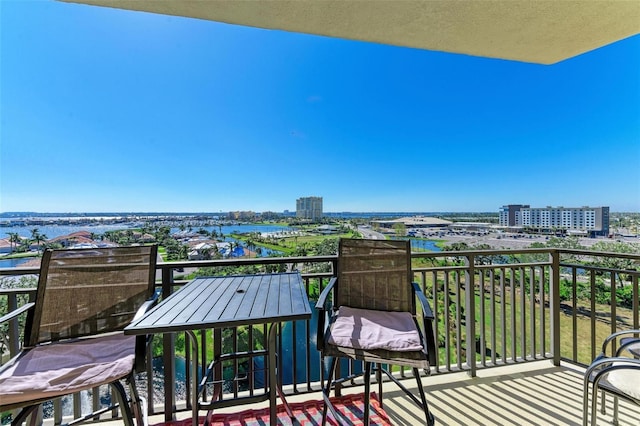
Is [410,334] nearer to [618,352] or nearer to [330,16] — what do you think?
[618,352]

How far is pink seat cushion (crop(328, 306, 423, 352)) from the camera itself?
4.98ft

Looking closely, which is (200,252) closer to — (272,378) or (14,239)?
(272,378)

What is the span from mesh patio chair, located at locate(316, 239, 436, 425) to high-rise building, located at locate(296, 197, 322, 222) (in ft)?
9.17

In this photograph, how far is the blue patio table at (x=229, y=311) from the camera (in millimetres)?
1206

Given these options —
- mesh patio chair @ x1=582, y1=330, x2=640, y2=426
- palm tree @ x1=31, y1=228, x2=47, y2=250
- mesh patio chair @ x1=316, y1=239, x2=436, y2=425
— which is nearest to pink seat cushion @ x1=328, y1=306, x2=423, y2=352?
mesh patio chair @ x1=316, y1=239, x2=436, y2=425

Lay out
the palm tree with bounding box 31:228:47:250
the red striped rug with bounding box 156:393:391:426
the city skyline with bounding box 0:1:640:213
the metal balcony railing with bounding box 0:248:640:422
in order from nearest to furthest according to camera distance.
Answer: the red striped rug with bounding box 156:393:391:426 → the metal balcony railing with bounding box 0:248:640:422 → the palm tree with bounding box 31:228:47:250 → the city skyline with bounding box 0:1:640:213

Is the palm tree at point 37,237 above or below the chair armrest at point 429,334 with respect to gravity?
above

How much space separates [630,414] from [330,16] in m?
4.01

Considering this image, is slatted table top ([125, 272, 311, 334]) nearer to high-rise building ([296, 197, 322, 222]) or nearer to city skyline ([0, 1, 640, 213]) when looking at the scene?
city skyline ([0, 1, 640, 213])

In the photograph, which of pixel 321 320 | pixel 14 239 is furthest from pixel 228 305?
pixel 14 239

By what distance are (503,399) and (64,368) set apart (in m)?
3.22

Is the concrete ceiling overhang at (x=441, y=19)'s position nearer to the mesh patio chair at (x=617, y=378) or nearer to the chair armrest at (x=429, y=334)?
the chair armrest at (x=429, y=334)

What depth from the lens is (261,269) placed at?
2.63 m

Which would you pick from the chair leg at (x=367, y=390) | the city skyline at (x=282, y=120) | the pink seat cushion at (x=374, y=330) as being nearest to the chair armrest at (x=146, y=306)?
the pink seat cushion at (x=374, y=330)
